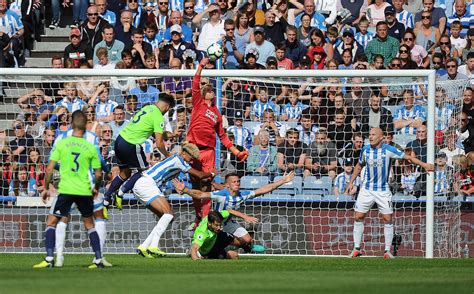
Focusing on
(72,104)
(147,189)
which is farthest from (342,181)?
(72,104)

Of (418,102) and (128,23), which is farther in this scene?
(128,23)

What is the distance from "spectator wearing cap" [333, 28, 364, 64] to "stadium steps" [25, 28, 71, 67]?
19.1 feet

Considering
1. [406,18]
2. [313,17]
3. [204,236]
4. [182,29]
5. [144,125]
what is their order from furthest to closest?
[406,18] → [313,17] → [182,29] → [144,125] → [204,236]

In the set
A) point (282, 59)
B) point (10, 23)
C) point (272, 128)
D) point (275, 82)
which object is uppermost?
point (10, 23)

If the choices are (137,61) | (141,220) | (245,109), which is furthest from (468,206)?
(137,61)

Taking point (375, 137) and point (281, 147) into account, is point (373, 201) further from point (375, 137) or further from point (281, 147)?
point (281, 147)

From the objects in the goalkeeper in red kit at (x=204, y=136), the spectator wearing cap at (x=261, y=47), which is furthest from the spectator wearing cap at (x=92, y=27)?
the goalkeeper in red kit at (x=204, y=136)

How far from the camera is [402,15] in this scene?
2630 cm

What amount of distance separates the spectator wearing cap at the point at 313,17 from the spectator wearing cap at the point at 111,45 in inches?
149

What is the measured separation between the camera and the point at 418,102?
69.8 ft

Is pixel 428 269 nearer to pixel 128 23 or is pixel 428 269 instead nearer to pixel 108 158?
pixel 108 158

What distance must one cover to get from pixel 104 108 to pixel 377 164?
15.7ft

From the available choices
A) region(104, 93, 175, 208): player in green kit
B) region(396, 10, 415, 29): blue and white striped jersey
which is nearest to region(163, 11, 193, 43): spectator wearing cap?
region(396, 10, 415, 29): blue and white striped jersey

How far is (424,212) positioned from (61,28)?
389 inches
